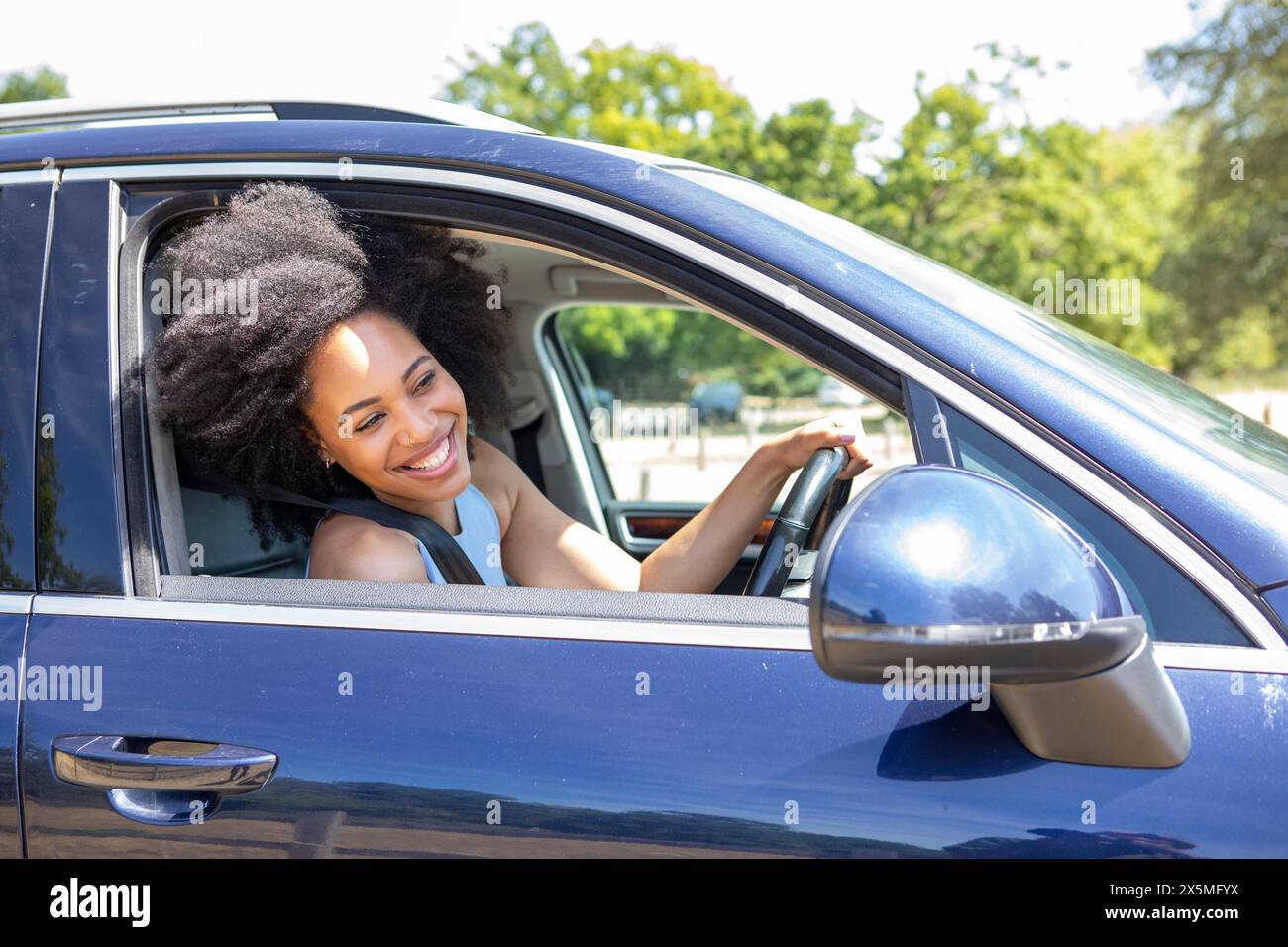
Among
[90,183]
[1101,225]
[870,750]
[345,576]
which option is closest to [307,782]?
[345,576]

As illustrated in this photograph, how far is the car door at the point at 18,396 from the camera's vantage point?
1.59 metres

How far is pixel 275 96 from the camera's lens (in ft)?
6.68

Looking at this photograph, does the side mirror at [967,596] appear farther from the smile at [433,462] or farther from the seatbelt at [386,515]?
the smile at [433,462]

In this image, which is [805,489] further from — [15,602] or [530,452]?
[530,452]

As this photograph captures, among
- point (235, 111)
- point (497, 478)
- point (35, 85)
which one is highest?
point (35, 85)

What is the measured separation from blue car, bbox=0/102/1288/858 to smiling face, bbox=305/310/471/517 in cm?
25

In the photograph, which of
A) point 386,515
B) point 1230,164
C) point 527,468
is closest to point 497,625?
point 386,515

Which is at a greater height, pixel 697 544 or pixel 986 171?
pixel 986 171

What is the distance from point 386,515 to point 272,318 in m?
0.38

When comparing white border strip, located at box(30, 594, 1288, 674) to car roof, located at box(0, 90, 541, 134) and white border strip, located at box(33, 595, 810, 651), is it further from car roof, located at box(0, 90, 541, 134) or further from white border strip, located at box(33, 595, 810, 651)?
car roof, located at box(0, 90, 541, 134)

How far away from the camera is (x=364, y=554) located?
187 centimetres

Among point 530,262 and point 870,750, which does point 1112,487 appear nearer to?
point 870,750

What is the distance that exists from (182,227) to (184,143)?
6.5 inches

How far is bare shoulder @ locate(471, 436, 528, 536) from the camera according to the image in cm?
251
